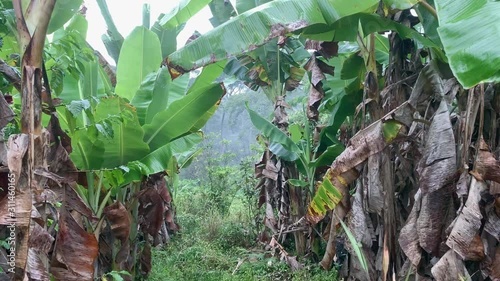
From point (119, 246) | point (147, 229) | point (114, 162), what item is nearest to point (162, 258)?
point (147, 229)

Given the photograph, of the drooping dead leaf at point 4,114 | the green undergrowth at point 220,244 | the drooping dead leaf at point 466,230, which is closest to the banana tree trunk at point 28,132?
the drooping dead leaf at point 4,114

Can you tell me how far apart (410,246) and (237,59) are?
303cm

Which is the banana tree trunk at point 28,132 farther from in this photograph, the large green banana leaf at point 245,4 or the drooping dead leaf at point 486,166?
the large green banana leaf at point 245,4

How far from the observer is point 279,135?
164 inches

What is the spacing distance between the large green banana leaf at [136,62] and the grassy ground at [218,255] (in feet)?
6.15

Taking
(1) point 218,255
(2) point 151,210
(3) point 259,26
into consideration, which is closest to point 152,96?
(2) point 151,210

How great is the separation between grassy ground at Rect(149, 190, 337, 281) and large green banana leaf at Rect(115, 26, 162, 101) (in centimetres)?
188

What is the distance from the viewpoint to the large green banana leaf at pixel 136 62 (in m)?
3.38

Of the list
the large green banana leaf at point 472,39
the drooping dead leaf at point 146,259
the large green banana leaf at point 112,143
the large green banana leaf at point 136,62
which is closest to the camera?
the large green banana leaf at point 472,39

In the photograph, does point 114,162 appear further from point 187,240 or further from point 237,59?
point 187,240

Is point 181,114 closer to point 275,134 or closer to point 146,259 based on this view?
point 275,134

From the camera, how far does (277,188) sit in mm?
4820

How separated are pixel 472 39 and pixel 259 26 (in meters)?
1.19

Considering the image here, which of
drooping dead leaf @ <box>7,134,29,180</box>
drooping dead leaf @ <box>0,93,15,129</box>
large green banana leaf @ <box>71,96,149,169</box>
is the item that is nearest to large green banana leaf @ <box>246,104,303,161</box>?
large green banana leaf @ <box>71,96,149,169</box>
